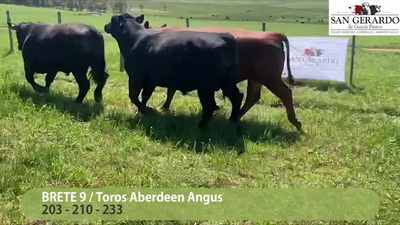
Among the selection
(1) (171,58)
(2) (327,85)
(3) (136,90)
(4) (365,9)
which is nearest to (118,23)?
(3) (136,90)

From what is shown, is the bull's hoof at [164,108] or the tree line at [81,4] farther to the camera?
the tree line at [81,4]

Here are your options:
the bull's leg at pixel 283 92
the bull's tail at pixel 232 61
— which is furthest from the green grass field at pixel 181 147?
the bull's tail at pixel 232 61

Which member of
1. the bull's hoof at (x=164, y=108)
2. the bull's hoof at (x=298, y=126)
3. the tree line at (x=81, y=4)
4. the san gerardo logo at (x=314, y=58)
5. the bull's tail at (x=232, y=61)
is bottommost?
the bull's hoof at (x=298, y=126)

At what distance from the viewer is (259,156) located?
4.73m

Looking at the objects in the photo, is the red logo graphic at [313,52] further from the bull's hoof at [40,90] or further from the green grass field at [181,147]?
the bull's hoof at [40,90]

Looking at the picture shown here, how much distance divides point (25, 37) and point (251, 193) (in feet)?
14.4

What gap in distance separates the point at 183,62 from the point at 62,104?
193 cm

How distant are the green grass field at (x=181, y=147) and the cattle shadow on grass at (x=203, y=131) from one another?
0.01m

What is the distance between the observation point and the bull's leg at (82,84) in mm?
6117

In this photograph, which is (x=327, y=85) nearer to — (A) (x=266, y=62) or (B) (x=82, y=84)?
(A) (x=266, y=62)

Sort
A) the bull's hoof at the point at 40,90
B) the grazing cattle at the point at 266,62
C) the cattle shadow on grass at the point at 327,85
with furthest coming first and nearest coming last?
the cattle shadow on grass at the point at 327,85
the bull's hoof at the point at 40,90
the grazing cattle at the point at 266,62

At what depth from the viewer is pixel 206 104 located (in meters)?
5.27

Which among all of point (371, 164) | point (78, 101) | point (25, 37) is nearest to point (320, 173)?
point (371, 164)

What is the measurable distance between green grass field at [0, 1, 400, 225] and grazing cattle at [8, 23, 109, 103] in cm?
40
